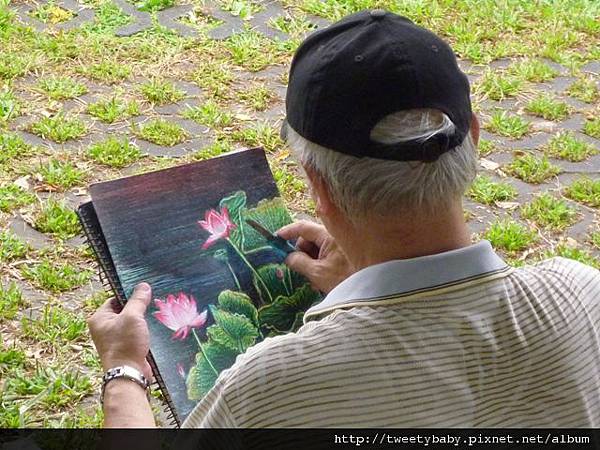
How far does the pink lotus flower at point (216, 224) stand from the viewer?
7.63ft

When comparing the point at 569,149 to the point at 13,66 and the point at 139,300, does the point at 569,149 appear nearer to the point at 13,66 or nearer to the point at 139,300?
the point at 13,66

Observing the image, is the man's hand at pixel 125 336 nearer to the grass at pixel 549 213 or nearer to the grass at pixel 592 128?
the grass at pixel 549 213

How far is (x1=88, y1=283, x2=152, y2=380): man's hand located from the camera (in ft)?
6.70

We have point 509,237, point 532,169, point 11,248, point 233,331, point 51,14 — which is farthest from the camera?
point 51,14

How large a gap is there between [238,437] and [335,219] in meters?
0.40

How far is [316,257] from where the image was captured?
7.50 ft

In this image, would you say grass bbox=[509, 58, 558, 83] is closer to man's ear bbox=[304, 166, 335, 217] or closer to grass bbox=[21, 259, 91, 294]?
grass bbox=[21, 259, 91, 294]

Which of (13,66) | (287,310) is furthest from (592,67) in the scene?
(287,310)

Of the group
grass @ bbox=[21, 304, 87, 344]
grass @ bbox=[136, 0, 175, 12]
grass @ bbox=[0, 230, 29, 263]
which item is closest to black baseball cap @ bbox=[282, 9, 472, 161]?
grass @ bbox=[21, 304, 87, 344]

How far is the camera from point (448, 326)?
1.56 metres

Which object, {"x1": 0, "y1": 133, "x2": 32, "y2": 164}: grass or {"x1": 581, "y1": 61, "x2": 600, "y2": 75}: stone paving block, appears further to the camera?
{"x1": 581, "y1": 61, "x2": 600, "y2": 75}: stone paving block

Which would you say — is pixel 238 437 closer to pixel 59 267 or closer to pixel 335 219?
pixel 335 219

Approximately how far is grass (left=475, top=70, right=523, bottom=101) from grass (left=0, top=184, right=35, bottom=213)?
220 centimetres

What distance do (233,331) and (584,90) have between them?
320 centimetres
